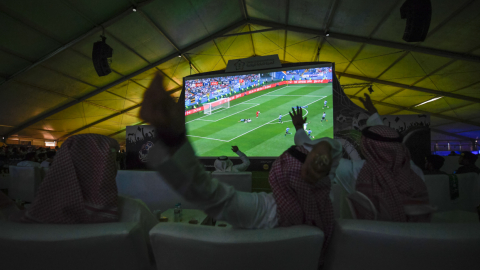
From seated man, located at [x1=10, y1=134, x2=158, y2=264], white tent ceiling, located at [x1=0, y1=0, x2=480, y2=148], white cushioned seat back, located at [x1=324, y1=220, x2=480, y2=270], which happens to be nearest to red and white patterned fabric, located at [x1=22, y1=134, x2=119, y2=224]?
seated man, located at [x1=10, y1=134, x2=158, y2=264]

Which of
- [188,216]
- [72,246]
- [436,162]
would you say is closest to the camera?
[72,246]

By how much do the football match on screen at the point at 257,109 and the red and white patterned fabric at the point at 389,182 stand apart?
5.88m

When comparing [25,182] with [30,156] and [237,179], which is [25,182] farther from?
[237,179]

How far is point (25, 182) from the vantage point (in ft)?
12.8

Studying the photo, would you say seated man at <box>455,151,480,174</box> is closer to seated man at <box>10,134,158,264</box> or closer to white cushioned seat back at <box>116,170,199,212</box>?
white cushioned seat back at <box>116,170,199,212</box>

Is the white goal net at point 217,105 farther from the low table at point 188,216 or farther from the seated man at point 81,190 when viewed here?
the seated man at point 81,190

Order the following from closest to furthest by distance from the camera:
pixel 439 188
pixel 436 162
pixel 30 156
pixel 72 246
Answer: pixel 72 246 < pixel 439 188 < pixel 436 162 < pixel 30 156

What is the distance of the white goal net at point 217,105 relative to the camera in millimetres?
8042

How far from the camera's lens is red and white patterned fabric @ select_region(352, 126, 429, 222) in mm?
1175

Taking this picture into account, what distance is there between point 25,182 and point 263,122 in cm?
576

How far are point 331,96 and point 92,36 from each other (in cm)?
746

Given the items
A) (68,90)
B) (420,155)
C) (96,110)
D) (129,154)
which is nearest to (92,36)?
(68,90)

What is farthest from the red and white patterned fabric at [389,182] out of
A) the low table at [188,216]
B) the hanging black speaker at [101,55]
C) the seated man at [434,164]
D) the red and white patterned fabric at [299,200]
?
the hanging black speaker at [101,55]

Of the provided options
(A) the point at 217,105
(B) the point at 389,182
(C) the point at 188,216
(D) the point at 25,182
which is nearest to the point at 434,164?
(B) the point at 389,182
